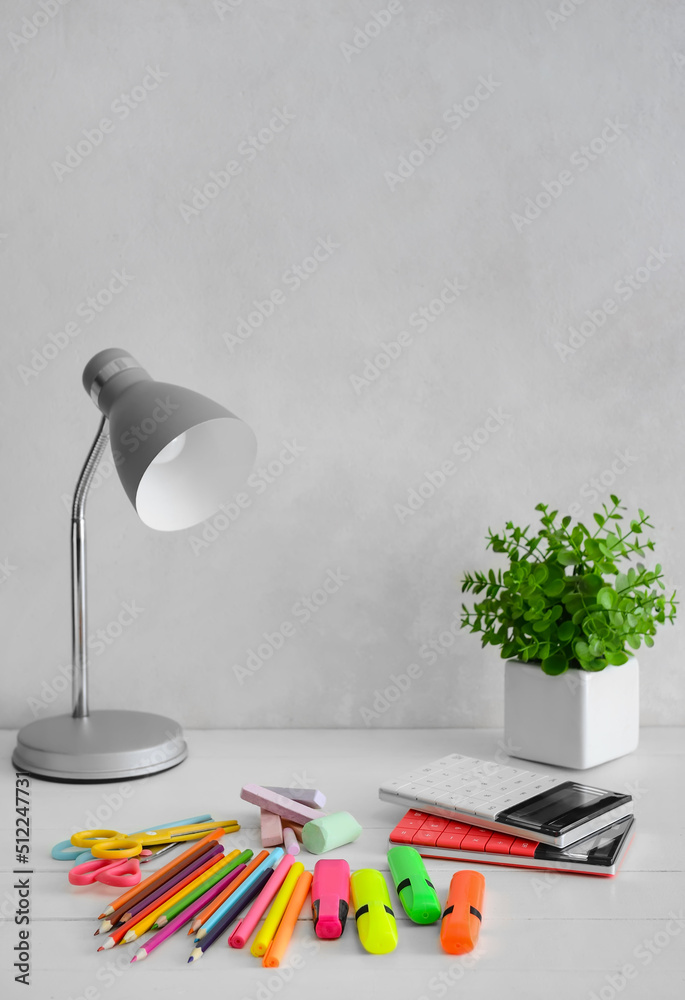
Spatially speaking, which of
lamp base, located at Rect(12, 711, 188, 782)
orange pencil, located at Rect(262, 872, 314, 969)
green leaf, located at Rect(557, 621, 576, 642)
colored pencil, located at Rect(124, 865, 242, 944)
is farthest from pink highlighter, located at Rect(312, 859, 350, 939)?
green leaf, located at Rect(557, 621, 576, 642)

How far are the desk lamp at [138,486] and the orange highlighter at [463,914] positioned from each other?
453mm

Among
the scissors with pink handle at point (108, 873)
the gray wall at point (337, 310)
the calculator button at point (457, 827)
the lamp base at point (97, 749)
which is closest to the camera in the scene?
the scissors with pink handle at point (108, 873)

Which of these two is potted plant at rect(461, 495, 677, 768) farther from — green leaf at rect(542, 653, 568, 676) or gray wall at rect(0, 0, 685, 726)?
gray wall at rect(0, 0, 685, 726)

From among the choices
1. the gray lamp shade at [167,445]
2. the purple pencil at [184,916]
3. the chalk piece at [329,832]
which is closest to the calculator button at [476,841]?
the chalk piece at [329,832]

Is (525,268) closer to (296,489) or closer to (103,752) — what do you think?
(296,489)

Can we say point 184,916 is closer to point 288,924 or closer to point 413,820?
point 288,924

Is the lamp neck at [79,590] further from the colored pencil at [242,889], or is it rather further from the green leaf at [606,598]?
the green leaf at [606,598]

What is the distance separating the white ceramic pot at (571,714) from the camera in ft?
3.57

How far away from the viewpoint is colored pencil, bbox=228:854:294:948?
0.67 meters

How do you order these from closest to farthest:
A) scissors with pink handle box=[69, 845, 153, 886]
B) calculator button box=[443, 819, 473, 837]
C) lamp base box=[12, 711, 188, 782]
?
scissors with pink handle box=[69, 845, 153, 886] < calculator button box=[443, 819, 473, 837] < lamp base box=[12, 711, 188, 782]

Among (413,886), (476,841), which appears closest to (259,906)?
(413,886)

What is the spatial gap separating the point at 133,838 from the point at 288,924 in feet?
0.68

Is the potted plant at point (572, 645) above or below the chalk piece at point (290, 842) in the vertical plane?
above

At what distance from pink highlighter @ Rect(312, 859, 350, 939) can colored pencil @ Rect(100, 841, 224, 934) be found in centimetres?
9
